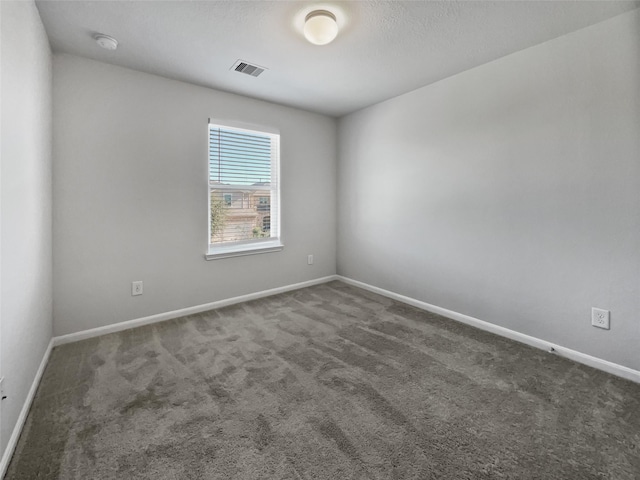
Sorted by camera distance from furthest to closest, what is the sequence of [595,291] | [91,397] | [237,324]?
[237,324] < [595,291] < [91,397]

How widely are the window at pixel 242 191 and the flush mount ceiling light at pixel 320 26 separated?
5.45 ft

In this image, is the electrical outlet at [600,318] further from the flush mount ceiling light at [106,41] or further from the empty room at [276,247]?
the flush mount ceiling light at [106,41]

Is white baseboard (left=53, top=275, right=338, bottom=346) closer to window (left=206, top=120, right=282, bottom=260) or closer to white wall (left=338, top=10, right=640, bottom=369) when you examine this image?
window (left=206, top=120, right=282, bottom=260)

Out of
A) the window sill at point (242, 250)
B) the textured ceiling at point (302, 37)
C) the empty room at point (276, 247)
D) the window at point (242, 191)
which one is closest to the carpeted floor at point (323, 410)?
the empty room at point (276, 247)

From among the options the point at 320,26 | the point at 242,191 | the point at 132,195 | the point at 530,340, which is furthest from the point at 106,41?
the point at 530,340

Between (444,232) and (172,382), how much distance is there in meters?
2.77

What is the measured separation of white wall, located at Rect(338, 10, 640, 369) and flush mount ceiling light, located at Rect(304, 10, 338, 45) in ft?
5.21

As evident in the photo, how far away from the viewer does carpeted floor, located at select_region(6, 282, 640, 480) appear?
1.34 metres

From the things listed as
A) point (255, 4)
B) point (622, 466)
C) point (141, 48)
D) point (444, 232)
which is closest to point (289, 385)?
point (622, 466)

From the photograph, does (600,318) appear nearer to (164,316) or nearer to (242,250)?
(242,250)

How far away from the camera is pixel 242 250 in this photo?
354 centimetres

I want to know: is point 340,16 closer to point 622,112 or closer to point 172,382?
point 622,112

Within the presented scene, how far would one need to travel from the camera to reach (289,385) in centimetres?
194

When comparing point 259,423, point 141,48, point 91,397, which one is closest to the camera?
point 259,423
